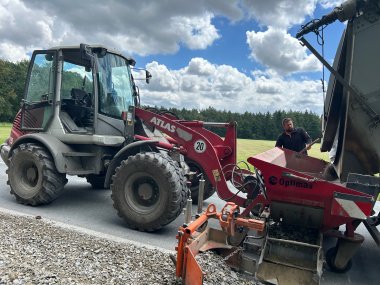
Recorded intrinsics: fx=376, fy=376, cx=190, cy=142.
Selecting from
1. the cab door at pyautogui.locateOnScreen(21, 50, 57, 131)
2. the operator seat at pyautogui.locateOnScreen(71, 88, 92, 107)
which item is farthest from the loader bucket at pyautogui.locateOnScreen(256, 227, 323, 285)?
the cab door at pyautogui.locateOnScreen(21, 50, 57, 131)

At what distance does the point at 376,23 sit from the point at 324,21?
610 millimetres

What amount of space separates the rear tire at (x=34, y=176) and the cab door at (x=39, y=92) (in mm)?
567

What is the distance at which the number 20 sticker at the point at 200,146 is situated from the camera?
5914mm

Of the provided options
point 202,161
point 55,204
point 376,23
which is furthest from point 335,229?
point 55,204

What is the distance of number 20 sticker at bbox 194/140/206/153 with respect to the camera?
5914mm

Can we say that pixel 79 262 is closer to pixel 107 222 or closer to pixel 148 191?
pixel 148 191

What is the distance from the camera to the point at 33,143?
6684 mm

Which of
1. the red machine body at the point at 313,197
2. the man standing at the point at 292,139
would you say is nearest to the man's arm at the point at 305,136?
the man standing at the point at 292,139

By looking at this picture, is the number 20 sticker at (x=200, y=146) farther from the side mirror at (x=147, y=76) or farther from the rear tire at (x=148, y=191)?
the side mirror at (x=147, y=76)

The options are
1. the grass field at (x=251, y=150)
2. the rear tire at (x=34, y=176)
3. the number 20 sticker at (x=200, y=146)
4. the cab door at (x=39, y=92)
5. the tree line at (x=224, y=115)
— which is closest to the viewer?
the number 20 sticker at (x=200, y=146)

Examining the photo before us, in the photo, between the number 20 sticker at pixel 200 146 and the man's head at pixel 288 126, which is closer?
the number 20 sticker at pixel 200 146

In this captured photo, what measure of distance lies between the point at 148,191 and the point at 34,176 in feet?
7.76

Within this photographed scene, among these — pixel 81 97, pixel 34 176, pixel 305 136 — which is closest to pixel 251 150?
pixel 305 136

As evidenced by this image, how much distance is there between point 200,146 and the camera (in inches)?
234
